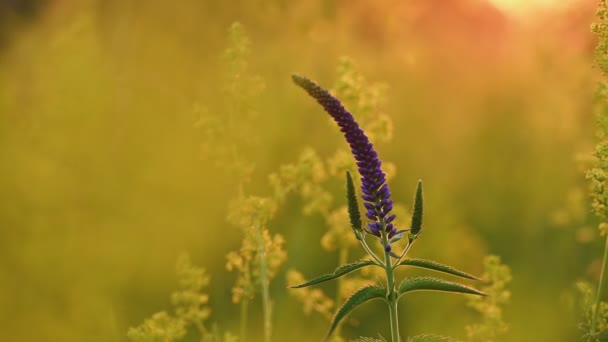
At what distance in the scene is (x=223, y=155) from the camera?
7.14 ft

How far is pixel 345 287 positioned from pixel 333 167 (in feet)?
1.22

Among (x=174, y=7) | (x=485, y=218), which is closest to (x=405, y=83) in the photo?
(x=485, y=218)

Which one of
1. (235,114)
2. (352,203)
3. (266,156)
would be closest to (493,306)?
(235,114)

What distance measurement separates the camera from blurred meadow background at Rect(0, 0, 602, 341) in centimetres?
268

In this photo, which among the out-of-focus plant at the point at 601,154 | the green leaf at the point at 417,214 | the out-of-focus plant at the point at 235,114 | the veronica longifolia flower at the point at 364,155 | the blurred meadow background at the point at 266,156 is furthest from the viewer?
the blurred meadow background at the point at 266,156

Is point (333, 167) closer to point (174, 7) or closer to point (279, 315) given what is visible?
point (279, 315)

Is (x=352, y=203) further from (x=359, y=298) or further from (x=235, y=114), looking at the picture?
(x=235, y=114)

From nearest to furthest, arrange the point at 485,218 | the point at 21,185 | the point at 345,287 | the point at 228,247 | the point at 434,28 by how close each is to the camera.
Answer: the point at 345,287 < the point at 21,185 < the point at 228,247 < the point at 485,218 < the point at 434,28

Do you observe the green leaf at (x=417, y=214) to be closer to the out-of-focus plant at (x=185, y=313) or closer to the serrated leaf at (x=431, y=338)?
the serrated leaf at (x=431, y=338)

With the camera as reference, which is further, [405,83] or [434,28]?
[434,28]

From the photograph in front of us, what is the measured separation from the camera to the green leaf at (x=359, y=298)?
3.71 feet

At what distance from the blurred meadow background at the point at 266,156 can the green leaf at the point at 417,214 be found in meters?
0.87

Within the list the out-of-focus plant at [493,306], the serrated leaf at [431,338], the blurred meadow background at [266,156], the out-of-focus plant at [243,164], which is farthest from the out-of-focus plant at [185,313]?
the serrated leaf at [431,338]

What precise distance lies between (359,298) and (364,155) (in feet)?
0.72
